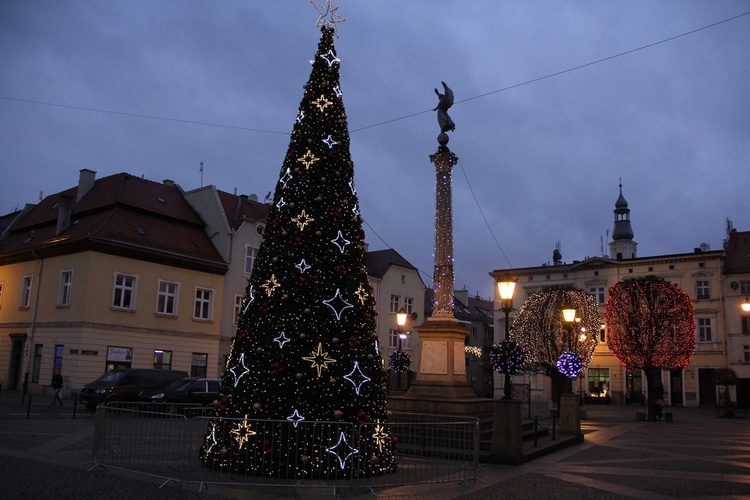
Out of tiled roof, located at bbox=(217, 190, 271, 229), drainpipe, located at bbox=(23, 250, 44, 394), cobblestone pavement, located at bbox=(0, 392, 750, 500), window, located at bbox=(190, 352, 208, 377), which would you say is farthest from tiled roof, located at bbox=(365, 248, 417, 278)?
cobblestone pavement, located at bbox=(0, 392, 750, 500)

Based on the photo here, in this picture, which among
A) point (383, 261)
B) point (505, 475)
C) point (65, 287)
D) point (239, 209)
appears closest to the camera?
point (505, 475)

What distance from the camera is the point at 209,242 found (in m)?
36.9

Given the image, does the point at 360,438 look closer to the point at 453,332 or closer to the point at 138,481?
the point at 138,481

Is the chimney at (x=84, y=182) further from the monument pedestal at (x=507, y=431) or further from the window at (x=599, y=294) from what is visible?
the window at (x=599, y=294)

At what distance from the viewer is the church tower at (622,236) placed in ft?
220

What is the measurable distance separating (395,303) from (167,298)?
69.5 feet

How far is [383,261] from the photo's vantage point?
50969 millimetres

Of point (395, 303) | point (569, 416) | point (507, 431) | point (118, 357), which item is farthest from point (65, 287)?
point (395, 303)

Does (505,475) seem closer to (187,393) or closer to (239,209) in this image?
(187,393)

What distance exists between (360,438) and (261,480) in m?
1.58

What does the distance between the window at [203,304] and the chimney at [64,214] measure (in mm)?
7618

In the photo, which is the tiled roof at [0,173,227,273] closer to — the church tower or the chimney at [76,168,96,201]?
the chimney at [76,168,96,201]

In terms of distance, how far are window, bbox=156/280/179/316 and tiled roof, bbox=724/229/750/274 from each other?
3954cm

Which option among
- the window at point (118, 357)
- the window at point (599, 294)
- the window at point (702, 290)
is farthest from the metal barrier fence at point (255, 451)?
the window at point (599, 294)
